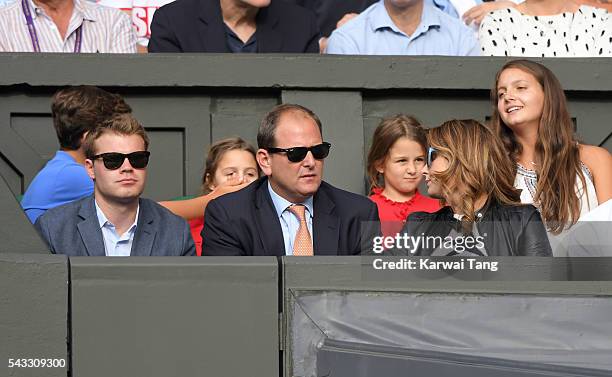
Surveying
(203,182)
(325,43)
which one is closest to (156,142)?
(203,182)

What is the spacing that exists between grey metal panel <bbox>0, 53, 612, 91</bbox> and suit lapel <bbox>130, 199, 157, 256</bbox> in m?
1.32

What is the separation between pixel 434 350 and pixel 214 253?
1.11 meters

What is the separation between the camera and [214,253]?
6211mm

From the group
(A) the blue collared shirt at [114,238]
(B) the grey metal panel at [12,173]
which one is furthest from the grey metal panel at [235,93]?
(A) the blue collared shirt at [114,238]

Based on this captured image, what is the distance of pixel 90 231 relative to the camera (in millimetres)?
6184

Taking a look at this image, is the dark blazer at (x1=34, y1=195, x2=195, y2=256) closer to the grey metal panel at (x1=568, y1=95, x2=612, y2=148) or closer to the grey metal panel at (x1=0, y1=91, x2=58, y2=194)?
the grey metal panel at (x1=0, y1=91, x2=58, y2=194)

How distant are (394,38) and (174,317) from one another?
2787 mm

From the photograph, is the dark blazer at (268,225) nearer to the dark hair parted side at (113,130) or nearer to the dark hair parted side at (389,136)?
the dark hair parted side at (113,130)

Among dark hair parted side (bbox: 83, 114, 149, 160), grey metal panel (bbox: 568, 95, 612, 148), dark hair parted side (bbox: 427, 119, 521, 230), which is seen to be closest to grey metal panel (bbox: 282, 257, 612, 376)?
dark hair parted side (bbox: 427, 119, 521, 230)

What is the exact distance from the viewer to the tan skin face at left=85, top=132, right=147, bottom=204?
6.23 meters

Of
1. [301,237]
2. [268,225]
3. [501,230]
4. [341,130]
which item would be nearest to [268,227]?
[268,225]

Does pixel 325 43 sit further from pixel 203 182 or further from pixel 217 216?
pixel 217 216

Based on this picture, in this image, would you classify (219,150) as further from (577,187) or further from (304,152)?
(577,187)

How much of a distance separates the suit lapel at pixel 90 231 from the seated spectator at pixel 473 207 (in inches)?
50.9
